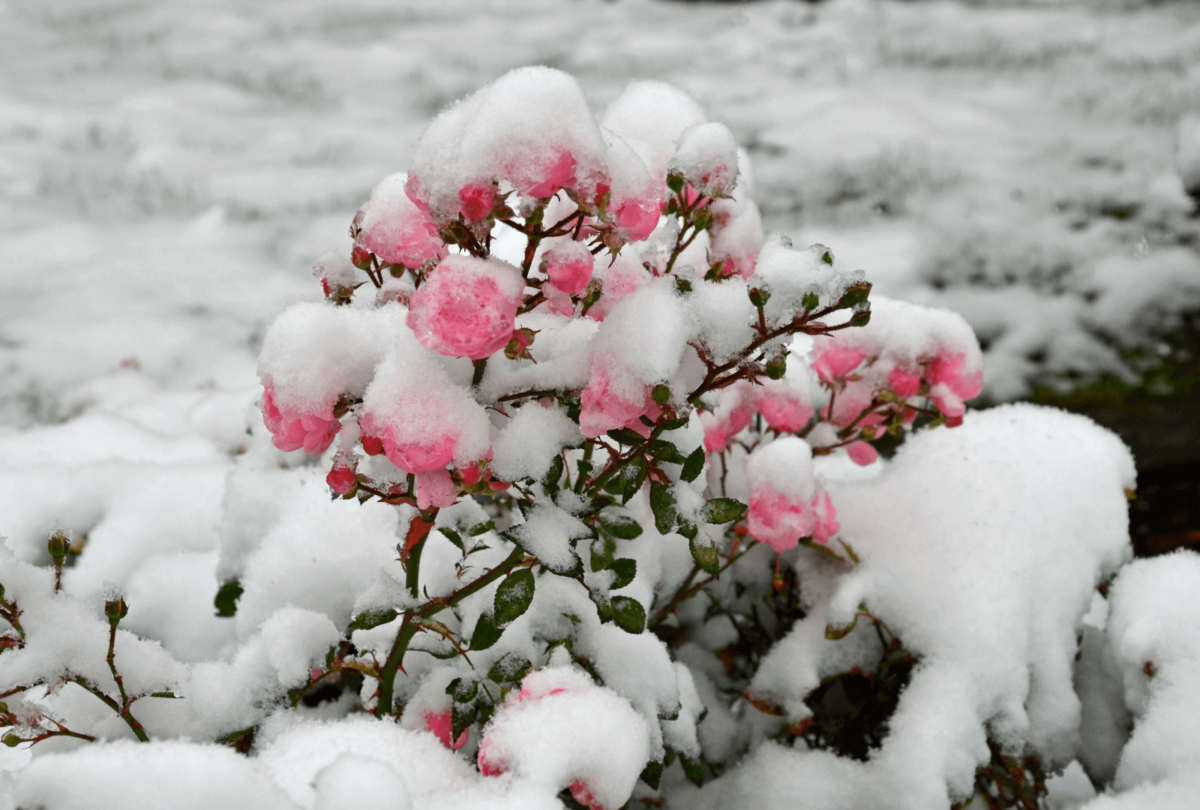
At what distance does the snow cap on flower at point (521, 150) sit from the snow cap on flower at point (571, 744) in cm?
41

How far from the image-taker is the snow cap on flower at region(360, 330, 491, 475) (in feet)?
1.87

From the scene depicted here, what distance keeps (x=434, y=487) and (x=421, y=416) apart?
60mm

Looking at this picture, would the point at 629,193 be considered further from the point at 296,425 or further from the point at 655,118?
the point at 655,118

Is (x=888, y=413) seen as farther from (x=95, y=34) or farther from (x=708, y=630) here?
(x=95, y=34)

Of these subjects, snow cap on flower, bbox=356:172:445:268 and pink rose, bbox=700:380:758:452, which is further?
pink rose, bbox=700:380:758:452

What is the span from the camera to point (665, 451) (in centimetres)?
68

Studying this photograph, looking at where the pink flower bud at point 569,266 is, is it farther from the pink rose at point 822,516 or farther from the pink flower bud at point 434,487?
the pink rose at point 822,516

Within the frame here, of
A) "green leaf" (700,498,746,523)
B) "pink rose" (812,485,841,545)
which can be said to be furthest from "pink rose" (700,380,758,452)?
"green leaf" (700,498,746,523)

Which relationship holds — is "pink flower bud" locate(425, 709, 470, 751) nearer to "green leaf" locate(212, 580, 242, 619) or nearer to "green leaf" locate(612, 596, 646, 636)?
"green leaf" locate(612, 596, 646, 636)

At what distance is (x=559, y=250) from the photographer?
0.61 metres

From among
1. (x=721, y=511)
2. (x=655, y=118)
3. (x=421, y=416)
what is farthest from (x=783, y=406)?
(x=421, y=416)

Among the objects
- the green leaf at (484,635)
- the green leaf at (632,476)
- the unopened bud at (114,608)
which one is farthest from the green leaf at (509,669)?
the unopened bud at (114,608)

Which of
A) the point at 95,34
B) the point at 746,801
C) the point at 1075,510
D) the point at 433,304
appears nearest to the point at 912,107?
the point at 1075,510

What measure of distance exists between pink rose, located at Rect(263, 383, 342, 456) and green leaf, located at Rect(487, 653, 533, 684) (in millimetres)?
287
